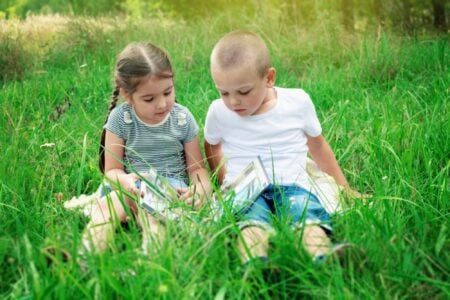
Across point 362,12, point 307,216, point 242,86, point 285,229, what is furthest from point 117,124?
point 362,12

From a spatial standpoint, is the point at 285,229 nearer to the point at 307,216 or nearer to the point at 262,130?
the point at 307,216

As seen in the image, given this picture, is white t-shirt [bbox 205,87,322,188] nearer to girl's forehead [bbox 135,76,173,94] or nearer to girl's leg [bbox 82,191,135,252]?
girl's forehead [bbox 135,76,173,94]

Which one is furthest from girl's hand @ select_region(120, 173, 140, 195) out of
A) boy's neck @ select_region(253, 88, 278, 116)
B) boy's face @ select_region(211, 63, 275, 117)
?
boy's neck @ select_region(253, 88, 278, 116)

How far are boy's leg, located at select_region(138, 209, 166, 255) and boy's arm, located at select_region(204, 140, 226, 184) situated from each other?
1.92 ft

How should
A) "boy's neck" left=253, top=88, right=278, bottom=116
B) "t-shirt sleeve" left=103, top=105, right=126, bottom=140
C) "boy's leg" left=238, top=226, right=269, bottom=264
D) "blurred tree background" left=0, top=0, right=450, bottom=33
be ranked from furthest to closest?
"blurred tree background" left=0, top=0, right=450, bottom=33 < "t-shirt sleeve" left=103, top=105, right=126, bottom=140 < "boy's neck" left=253, top=88, right=278, bottom=116 < "boy's leg" left=238, top=226, right=269, bottom=264

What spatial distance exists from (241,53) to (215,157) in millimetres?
616

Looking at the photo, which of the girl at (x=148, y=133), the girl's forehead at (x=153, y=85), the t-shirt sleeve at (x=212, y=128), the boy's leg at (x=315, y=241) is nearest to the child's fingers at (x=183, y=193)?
the girl at (x=148, y=133)

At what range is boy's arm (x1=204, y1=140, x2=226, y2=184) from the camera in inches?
120

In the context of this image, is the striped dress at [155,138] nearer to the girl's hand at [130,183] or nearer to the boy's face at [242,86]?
the girl's hand at [130,183]

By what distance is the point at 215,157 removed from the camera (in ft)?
10.2

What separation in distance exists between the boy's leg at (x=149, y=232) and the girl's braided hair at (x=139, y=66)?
47 centimetres

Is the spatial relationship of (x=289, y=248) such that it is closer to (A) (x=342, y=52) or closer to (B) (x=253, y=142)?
(B) (x=253, y=142)

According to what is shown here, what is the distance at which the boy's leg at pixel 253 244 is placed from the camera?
2.06 metres

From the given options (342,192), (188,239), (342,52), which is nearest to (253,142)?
(342,192)
